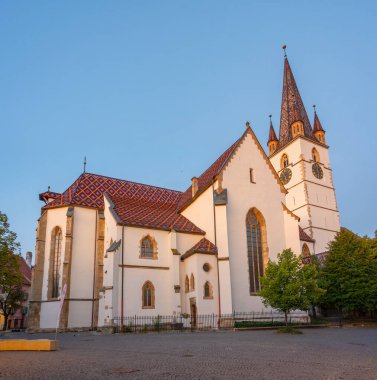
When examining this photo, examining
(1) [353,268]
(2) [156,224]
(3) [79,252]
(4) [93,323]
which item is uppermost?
(2) [156,224]

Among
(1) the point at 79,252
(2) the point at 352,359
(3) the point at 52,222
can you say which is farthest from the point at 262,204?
(2) the point at 352,359

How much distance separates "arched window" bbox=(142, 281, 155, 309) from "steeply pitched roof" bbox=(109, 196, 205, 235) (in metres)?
4.35

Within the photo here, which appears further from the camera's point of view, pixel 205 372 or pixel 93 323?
pixel 93 323

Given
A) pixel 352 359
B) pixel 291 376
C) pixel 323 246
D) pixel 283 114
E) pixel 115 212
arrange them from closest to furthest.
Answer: pixel 291 376
pixel 352 359
pixel 115 212
pixel 323 246
pixel 283 114

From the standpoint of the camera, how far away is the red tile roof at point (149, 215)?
92.3 feet

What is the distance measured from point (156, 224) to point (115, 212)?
3320 millimetres

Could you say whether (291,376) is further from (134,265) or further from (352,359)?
(134,265)

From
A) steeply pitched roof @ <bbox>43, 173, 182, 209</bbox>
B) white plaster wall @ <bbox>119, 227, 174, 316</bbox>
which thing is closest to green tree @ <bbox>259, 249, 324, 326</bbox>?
white plaster wall @ <bbox>119, 227, 174, 316</bbox>

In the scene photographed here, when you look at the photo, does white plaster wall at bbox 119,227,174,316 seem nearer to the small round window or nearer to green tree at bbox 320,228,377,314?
the small round window

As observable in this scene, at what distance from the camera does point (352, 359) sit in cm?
989

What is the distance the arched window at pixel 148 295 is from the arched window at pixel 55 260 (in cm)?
793

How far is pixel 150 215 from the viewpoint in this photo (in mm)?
30469

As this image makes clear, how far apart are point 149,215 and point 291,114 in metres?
36.5

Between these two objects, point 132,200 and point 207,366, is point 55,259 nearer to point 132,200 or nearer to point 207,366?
point 132,200
